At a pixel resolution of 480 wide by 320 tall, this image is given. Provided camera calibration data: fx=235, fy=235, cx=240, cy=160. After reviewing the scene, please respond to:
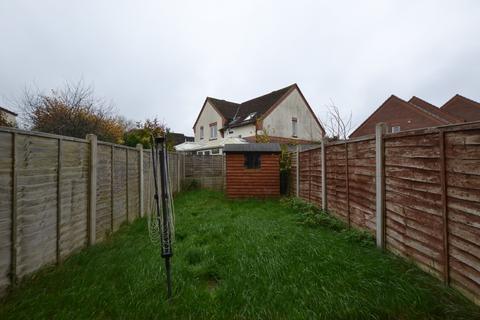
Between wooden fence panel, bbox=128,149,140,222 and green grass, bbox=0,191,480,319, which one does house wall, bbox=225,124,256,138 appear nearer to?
wooden fence panel, bbox=128,149,140,222

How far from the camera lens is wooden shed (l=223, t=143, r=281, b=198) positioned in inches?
392

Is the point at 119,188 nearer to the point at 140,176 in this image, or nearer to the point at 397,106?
the point at 140,176

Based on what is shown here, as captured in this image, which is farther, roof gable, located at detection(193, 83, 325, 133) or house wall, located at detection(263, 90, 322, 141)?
roof gable, located at detection(193, 83, 325, 133)

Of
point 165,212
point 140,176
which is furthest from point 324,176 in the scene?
point 140,176

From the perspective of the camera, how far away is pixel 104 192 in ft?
14.5

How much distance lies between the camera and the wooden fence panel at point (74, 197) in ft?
10.8

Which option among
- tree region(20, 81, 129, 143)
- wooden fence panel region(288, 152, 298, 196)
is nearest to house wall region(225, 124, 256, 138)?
wooden fence panel region(288, 152, 298, 196)

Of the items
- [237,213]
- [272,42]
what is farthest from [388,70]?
[237,213]

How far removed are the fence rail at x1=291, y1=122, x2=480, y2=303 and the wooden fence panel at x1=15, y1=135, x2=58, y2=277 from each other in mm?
4501

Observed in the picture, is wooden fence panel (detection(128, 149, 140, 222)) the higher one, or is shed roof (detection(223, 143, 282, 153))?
shed roof (detection(223, 143, 282, 153))

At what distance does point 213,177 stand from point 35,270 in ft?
35.4

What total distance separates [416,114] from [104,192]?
26.4 metres

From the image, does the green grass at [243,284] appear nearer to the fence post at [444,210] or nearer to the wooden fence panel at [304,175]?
the fence post at [444,210]

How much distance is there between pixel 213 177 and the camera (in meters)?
13.5
